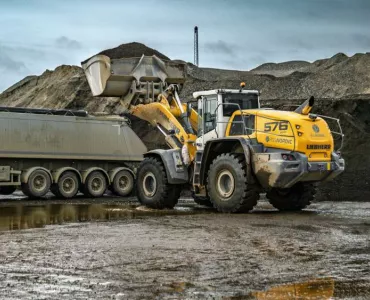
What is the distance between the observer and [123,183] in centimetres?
2453

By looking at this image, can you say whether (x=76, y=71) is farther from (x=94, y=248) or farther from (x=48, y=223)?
(x=94, y=248)

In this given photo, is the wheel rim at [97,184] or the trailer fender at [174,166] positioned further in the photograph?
the wheel rim at [97,184]

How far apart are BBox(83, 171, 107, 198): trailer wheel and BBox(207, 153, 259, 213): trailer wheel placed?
8464 mm

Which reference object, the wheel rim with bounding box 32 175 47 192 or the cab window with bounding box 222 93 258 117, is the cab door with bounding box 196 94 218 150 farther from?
the wheel rim with bounding box 32 175 47 192

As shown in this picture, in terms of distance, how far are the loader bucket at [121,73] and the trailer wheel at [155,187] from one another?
2.02 meters

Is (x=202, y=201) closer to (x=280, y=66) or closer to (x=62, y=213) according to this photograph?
(x=62, y=213)

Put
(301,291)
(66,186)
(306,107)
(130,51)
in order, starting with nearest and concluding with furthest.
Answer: (301,291)
(306,107)
(66,186)
(130,51)

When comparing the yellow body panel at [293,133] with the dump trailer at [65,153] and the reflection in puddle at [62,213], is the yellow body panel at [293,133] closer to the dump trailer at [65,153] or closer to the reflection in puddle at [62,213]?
the reflection in puddle at [62,213]

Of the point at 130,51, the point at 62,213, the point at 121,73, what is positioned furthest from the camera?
the point at 130,51

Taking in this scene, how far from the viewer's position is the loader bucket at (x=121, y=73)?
17.8 m

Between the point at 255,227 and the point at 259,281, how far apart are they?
5095mm

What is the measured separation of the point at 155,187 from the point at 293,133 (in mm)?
4013

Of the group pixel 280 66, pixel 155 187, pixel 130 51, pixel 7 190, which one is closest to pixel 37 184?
pixel 7 190

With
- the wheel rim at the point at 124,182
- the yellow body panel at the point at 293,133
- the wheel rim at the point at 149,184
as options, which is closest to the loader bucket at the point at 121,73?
the wheel rim at the point at 149,184
